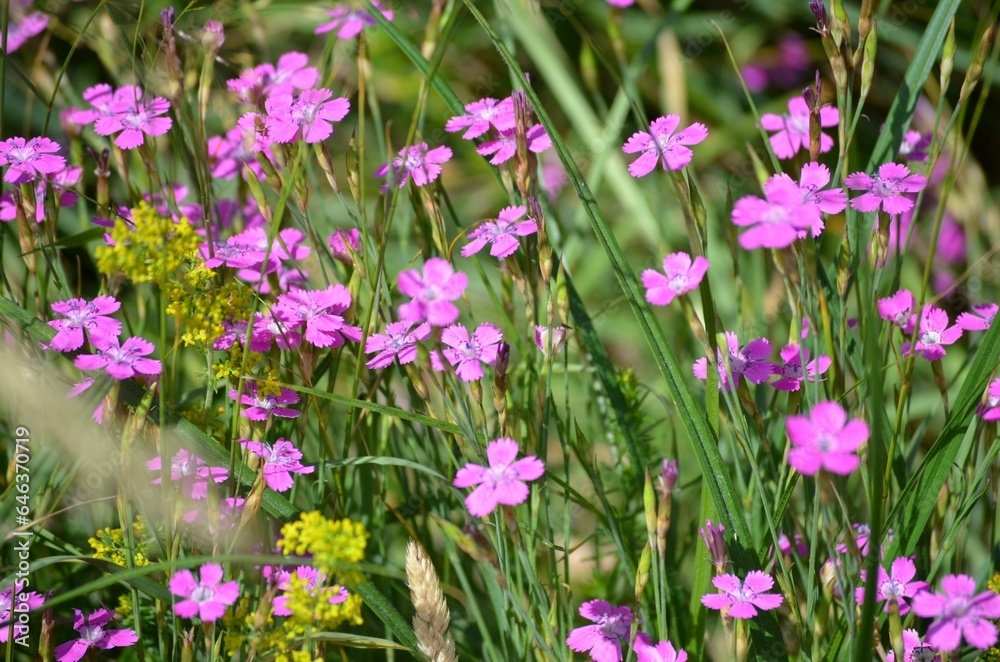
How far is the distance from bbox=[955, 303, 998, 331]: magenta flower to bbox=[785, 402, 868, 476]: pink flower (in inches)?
15.6

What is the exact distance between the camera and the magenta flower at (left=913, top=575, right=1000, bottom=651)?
67cm

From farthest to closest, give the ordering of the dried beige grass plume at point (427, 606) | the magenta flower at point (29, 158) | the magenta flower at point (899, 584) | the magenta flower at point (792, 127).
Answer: the magenta flower at point (792, 127) < the magenta flower at point (29, 158) < the magenta flower at point (899, 584) < the dried beige grass plume at point (427, 606)

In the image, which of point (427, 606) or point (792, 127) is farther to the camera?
point (792, 127)

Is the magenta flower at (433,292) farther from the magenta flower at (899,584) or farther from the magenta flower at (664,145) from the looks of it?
A: the magenta flower at (899,584)

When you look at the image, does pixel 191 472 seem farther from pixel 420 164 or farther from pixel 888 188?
pixel 888 188

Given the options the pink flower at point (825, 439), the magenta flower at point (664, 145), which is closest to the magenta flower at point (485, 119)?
the magenta flower at point (664, 145)

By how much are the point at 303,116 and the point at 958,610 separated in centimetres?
77

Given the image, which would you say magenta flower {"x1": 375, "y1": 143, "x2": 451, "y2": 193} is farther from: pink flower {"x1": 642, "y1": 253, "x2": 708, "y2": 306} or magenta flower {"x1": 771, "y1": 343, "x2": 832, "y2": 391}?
magenta flower {"x1": 771, "y1": 343, "x2": 832, "y2": 391}

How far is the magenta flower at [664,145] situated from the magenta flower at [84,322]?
1.75ft

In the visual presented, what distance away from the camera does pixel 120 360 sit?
807 millimetres

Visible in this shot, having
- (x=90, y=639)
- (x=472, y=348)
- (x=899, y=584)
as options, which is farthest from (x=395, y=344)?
(x=899, y=584)

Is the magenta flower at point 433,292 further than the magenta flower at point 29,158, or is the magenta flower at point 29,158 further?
the magenta flower at point 29,158

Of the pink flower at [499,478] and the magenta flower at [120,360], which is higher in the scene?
the magenta flower at [120,360]

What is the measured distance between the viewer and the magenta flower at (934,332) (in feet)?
2.94
